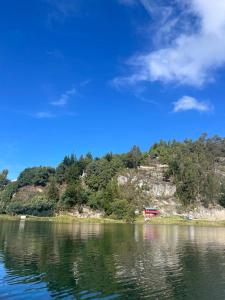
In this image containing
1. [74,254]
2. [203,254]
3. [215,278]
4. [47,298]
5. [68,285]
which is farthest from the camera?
[203,254]

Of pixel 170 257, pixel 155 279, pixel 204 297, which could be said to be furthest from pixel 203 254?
pixel 204 297

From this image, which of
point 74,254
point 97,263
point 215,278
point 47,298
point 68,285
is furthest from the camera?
point 74,254

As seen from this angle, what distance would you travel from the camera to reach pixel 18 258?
181 ft

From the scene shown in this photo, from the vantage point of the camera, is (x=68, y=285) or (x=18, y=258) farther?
(x=18, y=258)

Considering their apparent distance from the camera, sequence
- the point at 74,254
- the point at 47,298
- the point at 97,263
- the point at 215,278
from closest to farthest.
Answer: the point at 47,298 < the point at 215,278 < the point at 97,263 < the point at 74,254

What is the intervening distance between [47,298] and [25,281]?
759 centimetres

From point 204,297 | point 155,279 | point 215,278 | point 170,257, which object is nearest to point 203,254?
point 170,257

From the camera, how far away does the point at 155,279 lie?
42.7m

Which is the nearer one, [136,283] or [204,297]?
[204,297]

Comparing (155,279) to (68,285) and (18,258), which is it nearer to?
(68,285)

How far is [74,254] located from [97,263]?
10219mm

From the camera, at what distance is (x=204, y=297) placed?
35.2m

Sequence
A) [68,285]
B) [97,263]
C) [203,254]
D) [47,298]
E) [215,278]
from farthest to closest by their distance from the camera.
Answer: [203,254], [97,263], [215,278], [68,285], [47,298]

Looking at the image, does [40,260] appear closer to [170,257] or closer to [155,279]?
[155,279]
